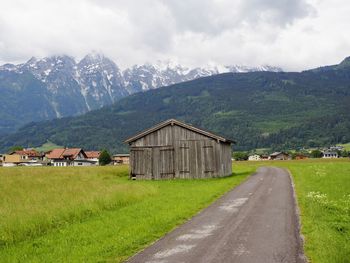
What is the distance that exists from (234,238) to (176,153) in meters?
31.9

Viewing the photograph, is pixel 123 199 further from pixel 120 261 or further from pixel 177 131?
pixel 177 131

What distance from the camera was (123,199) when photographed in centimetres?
2269

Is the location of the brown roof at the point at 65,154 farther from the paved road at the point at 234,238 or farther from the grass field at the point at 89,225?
the paved road at the point at 234,238

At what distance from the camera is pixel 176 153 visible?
4522 centimetres

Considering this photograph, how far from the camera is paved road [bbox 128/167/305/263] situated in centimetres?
1117

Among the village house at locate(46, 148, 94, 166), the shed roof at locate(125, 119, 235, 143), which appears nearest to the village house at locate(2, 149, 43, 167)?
the village house at locate(46, 148, 94, 166)

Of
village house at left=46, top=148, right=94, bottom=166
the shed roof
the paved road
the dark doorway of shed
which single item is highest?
village house at left=46, top=148, right=94, bottom=166

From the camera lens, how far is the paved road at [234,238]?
11.2 metres

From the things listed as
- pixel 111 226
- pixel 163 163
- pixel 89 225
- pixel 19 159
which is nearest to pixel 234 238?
pixel 111 226

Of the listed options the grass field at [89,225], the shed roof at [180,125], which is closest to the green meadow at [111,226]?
the grass field at [89,225]

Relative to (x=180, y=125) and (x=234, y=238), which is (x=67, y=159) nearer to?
(x=180, y=125)

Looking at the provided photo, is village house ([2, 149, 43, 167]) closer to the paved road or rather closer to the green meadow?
the green meadow

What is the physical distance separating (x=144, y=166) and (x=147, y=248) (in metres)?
33.7

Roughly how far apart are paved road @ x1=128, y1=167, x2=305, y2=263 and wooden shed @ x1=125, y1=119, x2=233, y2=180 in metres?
24.0
